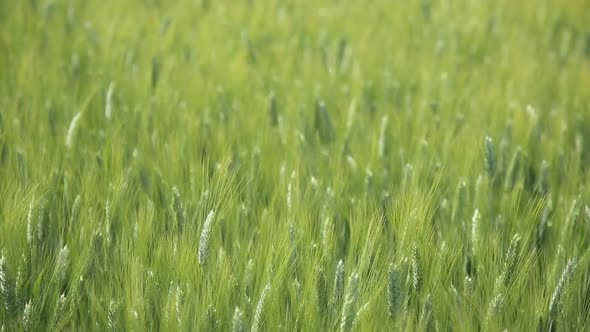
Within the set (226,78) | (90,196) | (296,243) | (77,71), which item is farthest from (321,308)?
(77,71)

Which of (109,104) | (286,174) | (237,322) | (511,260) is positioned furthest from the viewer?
(109,104)

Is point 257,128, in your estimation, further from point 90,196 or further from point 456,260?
point 456,260

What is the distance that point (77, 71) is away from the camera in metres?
3.10

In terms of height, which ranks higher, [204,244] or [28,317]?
[204,244]

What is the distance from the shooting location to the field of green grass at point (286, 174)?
1.63 meters

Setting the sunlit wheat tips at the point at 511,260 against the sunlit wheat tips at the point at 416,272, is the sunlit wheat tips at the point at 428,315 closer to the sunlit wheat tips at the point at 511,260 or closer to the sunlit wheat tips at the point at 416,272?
the sunlit wheat tips at the point at 416,272

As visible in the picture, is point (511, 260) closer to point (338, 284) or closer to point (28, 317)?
point (338, 284)

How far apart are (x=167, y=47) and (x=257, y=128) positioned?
3.52 feet

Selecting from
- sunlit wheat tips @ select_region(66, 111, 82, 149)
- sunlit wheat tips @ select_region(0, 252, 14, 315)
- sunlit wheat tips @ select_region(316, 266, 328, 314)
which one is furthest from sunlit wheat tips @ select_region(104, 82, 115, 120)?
sunlit wheat tips @ select_region(316, 266, 328, 314)

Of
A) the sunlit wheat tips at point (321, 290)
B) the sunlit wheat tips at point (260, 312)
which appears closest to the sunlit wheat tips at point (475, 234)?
the sunlit wheat tips at point (321, 290)

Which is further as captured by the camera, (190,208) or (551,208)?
(551,208)

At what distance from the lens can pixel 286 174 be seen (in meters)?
2.15

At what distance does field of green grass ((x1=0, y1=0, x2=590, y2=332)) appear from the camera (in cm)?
163

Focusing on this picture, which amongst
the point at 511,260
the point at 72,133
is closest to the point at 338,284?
the point at 511,260
